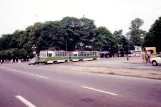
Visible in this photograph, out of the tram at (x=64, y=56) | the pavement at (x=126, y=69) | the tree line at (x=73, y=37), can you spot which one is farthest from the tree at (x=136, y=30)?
the pavement at (x=126, y=69)

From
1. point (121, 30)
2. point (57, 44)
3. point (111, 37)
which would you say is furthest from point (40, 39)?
point (121, 30)

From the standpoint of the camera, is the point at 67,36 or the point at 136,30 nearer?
the point at 67,36

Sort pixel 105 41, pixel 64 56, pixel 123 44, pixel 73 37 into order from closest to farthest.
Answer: pixel 64 56 → pixel 73 37 → pixel 105 41 → pixel 123 44

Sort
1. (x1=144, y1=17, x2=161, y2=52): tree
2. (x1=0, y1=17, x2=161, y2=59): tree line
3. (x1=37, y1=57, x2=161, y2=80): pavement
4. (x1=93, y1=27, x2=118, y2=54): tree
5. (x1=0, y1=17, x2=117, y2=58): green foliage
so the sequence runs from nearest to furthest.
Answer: (x1=37, y1=57, x2=161, y2=80): pavement
(x1=144, y1=17, x2=161, y2=52): tree
(x1=0, y1=17, x2=161, y2=59): tree line
(x1=0, y1=17, x2=117, y2=58): green foliage
(x1=93, y1=27, x2=118, y2=54): tree

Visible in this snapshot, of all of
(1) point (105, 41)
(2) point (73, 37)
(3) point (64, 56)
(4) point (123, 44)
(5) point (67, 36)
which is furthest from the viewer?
(4) point (123, 44)

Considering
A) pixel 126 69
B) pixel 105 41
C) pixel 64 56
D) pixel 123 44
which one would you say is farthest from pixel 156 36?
pixel 123 44

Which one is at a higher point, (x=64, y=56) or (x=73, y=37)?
(x=73, y=37)

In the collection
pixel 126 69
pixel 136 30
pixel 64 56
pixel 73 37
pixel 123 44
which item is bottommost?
pixel 126 69

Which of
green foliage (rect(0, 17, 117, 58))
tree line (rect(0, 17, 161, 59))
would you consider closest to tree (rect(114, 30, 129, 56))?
tree line (rect(0, 17, 161, 59))

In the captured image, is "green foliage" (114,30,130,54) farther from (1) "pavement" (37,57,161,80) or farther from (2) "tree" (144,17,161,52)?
(1) "pavement" (37,57,161,80)

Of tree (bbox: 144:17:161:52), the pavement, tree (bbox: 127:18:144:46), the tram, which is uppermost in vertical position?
tree (bbox: 127:18:144:46)

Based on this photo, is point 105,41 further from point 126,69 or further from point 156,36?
point 126,69

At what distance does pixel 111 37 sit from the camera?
81.3 meters

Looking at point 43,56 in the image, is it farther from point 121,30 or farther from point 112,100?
point 121,30
